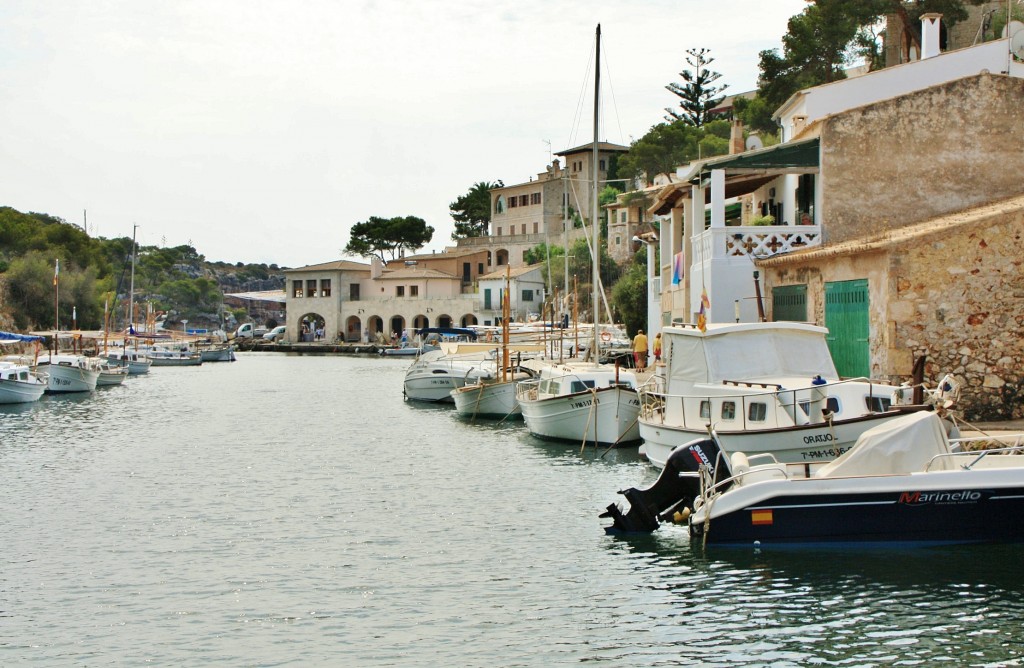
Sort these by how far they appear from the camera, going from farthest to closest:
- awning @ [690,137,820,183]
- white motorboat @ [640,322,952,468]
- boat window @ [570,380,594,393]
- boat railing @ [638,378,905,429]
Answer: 1. boat window @ [570,380,594,393]
2. awning @ [690,137,820,183]
3. boat railing @ [638,378,905,429]
4. white motorboat @ [640,322,952,468]

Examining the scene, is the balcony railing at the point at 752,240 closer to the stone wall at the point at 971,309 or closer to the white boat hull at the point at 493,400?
the stone wall at the point at 971,309

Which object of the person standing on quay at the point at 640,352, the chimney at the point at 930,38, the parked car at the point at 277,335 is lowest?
the person standing on quay at the point at 640,352

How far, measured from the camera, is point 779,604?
12305mm

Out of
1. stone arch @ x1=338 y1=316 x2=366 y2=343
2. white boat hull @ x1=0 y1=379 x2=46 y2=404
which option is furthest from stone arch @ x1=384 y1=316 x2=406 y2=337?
white boat hull @ x1=0 y1=379 x2=46 y2=404

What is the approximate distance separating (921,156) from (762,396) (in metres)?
10.3

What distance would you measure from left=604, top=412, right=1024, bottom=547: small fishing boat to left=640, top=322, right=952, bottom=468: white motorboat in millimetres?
1475

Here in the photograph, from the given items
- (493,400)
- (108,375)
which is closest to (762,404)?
(493,400)

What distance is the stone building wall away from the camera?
24672 mm

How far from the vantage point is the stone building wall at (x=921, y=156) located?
80.9 ft

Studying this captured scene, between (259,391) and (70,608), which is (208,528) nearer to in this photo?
(70,608)

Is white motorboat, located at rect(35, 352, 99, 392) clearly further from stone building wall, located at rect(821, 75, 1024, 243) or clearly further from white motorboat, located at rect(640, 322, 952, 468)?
stone building wall, located at rect(821, 75, 1024, 243)

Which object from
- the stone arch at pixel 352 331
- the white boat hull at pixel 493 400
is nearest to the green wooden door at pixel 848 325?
the white boat hull at pixel 493 400

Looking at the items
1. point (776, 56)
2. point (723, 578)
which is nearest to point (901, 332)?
point (723, 578)

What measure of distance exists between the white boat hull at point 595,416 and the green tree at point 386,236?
301ft
